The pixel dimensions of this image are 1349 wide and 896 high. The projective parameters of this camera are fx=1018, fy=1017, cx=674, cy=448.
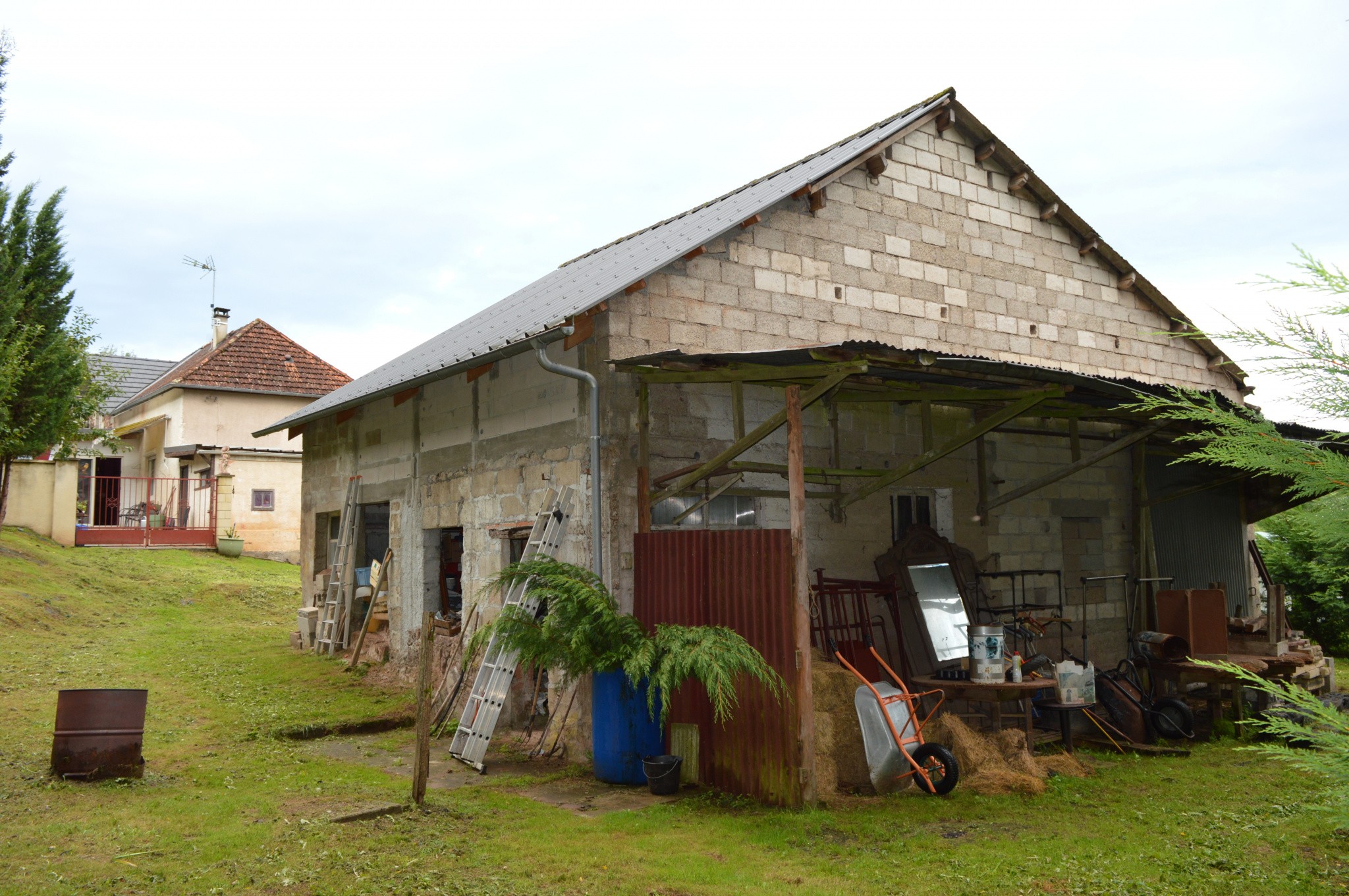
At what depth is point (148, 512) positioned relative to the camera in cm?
2425

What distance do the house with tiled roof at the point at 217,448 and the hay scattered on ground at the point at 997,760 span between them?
2133cm

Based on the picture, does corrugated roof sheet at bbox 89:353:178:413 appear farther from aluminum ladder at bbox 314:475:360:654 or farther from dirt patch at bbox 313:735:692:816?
dirt patch at bbox 313:735:692:816

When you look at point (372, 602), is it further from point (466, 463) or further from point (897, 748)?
point (897, 748)

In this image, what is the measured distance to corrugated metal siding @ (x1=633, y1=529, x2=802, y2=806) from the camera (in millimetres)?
7367

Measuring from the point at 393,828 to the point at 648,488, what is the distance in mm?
3556

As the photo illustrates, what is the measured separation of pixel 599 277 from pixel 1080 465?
535 centimetres

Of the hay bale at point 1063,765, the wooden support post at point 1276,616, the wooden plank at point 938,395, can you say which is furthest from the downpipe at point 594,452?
the wooden support post at point 1276,616

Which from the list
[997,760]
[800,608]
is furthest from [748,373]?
[997,760]

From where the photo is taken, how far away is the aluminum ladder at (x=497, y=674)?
29.0ft

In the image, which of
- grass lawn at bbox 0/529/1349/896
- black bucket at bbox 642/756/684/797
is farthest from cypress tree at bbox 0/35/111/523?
black bucket at bbox 642/756/684/797

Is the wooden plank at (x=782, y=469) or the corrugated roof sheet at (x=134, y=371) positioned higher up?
the corrugated roof sheet at (x=134, y=371)

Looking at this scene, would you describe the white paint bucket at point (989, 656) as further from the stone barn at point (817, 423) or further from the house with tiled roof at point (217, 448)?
the house with tiled roof at point (217, 448)

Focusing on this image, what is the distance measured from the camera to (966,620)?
1035cm

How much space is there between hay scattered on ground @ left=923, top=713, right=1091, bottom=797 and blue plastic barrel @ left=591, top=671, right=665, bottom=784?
2311mm
